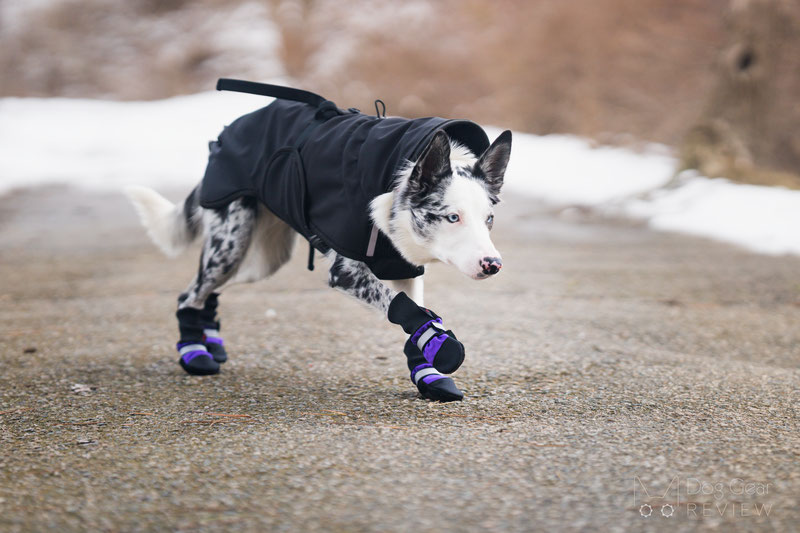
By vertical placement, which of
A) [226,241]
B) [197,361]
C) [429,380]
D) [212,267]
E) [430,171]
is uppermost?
[430,171]

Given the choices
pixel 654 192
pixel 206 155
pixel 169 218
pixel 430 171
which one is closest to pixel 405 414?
pixel 430 171

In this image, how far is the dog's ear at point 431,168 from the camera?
2.65 metres

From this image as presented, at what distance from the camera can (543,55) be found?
639 inches

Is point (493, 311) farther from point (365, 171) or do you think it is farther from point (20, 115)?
point (20, 115)

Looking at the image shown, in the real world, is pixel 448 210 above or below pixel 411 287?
above

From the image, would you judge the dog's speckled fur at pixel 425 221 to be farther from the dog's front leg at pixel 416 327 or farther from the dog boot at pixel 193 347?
the dog boot at pixel 193 347

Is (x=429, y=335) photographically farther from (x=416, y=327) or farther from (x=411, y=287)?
(x=411, y=287)

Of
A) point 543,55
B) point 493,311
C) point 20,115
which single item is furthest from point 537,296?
point 20,115

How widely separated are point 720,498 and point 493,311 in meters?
2.84

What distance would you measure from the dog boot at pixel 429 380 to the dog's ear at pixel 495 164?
2.09 feet

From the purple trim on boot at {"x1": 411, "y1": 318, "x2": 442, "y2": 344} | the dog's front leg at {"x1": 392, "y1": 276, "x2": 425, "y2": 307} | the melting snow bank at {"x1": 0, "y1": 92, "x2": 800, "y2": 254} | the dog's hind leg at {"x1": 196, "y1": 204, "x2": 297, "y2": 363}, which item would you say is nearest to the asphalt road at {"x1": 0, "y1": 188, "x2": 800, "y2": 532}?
the dog's hind leg at {"x1": 196, "y1": 204, "x2": 297, "y2": 363}

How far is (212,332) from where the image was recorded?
3.78 meters

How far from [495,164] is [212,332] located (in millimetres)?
1661

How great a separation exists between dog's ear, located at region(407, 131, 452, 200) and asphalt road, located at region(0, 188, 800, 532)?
0.79 metres
